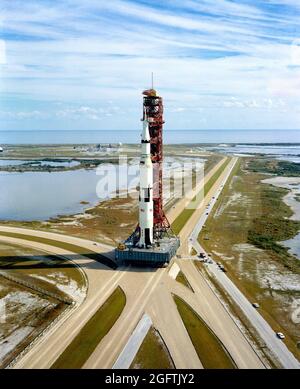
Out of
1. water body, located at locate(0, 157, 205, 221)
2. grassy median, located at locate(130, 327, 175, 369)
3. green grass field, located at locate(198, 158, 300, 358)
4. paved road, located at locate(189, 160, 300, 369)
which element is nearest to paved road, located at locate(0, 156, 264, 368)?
grassy median, located at locate(130, 327, 175, 369)

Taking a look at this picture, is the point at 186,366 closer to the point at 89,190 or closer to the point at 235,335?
the point at 235,335

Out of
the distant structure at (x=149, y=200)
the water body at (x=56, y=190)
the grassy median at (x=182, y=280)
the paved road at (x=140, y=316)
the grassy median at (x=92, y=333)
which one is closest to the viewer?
the grassy median at (x=92, y=333)

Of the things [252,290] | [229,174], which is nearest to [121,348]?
[252,290]

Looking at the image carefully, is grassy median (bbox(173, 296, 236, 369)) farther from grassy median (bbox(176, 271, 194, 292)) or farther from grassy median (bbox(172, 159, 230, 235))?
grassy median (bbox(172, 159, 230, 235))

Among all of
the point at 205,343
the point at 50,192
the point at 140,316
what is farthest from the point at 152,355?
the point at 50,192

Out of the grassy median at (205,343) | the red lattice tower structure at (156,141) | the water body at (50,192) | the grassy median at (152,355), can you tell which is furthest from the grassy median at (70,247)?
the grassy median at (152,355)

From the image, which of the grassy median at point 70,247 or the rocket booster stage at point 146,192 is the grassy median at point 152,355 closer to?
the grassy median at point 70,247

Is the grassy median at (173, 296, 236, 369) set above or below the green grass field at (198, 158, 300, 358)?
below
